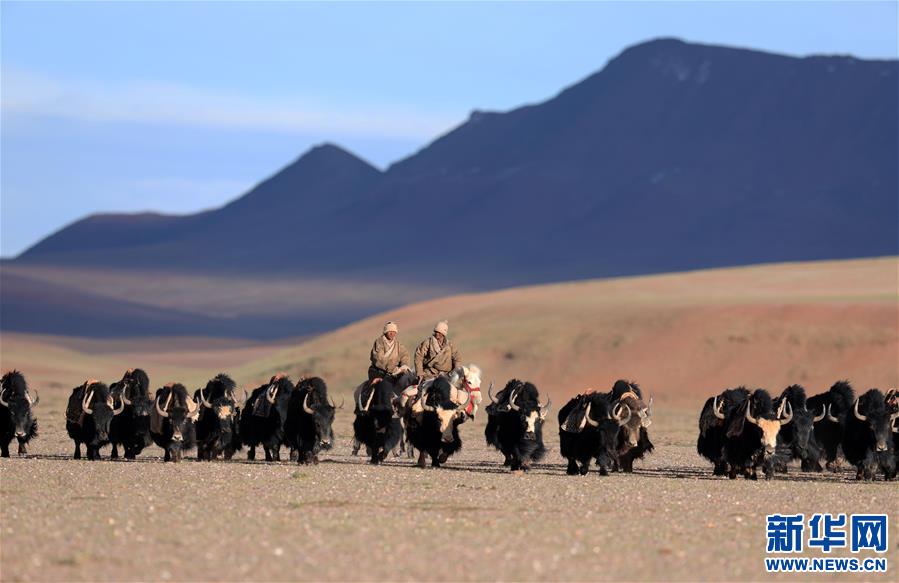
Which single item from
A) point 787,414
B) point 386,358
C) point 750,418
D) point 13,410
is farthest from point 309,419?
point 787,414

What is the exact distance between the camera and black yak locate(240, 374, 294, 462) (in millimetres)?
24234

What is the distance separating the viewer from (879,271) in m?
83.4

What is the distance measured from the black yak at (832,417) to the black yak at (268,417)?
792 cm

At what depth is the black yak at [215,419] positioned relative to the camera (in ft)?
79.7

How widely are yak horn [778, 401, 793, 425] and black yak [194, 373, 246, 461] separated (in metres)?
8.06

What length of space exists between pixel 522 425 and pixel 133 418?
229 inches

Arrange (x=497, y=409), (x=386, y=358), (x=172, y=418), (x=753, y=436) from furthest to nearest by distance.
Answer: (x=386, y=358)
(x=172, y=418)
(x=497, y=409)
(x=753, y=436)

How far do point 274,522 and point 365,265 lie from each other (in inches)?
6545

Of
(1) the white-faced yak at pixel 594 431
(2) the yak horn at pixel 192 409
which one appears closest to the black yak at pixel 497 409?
(1) the white-faced yak at pixel 594 431

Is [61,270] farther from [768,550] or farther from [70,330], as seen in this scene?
[768,550]

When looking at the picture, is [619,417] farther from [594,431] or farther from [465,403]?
[465,403]

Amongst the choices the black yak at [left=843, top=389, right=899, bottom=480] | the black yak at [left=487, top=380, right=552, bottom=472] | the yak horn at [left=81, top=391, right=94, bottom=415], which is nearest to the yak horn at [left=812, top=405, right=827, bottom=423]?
the black yak at [left=843, top=389, right=899, bottom=480]

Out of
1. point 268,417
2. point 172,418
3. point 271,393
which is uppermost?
point 271,393

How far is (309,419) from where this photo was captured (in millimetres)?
23234
